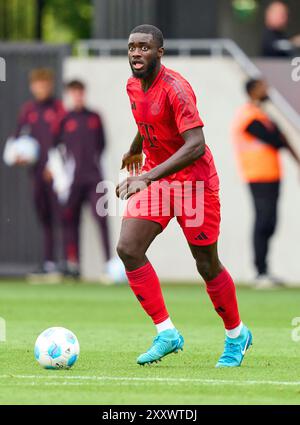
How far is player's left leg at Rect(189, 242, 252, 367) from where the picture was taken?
939 centimetres

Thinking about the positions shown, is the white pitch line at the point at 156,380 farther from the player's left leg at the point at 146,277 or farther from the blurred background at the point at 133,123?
the blurred background at the point at 133,123

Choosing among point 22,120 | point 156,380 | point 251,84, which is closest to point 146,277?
point 156,380

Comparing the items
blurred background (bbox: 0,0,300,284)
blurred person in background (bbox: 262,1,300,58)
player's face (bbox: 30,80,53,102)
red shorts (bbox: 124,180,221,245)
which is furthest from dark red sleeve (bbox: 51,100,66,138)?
red shorts (bbox: 124,180,221,245)

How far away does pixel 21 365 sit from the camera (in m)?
9.43

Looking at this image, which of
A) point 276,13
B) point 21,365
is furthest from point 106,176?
point 21,365

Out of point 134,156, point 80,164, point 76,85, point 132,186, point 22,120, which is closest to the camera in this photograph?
point 132,186

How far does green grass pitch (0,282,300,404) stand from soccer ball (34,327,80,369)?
0.08m

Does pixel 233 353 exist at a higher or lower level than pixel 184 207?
lower

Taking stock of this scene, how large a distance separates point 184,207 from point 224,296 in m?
0.68

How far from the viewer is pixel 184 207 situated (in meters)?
9.42

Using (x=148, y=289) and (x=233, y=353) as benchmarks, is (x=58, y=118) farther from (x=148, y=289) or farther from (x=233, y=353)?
(x=233, y=353)

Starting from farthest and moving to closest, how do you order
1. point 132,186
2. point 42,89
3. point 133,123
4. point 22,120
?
point 133,123 < point 22,120 < point 42,89 < point 132,186

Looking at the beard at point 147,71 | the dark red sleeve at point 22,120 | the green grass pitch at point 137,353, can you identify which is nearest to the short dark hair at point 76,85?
the dark red sleeve at point 22,120

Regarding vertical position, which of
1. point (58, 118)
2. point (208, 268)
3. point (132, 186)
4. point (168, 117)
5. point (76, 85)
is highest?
point (168, 117)
